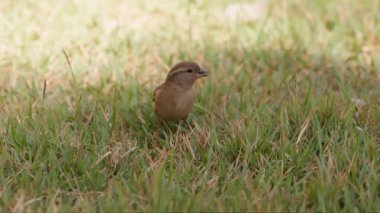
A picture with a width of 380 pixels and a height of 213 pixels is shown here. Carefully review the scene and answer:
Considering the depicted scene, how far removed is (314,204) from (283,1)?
451 centimetres

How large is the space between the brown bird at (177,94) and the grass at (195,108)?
0.40 feet

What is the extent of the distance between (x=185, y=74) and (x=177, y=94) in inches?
8.7

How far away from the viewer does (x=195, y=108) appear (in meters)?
6.21

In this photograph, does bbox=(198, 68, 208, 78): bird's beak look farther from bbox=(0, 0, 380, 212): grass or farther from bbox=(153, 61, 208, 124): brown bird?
bbox=(0, 0, 380, 212): grass

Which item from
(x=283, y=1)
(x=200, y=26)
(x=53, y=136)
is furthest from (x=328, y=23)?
(x=53, y=136)

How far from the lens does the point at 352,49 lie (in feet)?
24.8

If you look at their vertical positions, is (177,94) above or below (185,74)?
below

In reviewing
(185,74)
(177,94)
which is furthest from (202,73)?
(177,94)

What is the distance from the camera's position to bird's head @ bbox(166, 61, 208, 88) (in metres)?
5.98

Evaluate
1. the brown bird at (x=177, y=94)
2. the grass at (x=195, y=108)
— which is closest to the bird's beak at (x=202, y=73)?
the brown bird at (x=177, y=94)

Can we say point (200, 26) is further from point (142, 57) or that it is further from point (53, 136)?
point (53, 136)

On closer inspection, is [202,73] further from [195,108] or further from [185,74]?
[195,108]

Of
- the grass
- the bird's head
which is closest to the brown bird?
the bird's head

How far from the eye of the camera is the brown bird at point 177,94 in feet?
19.1
